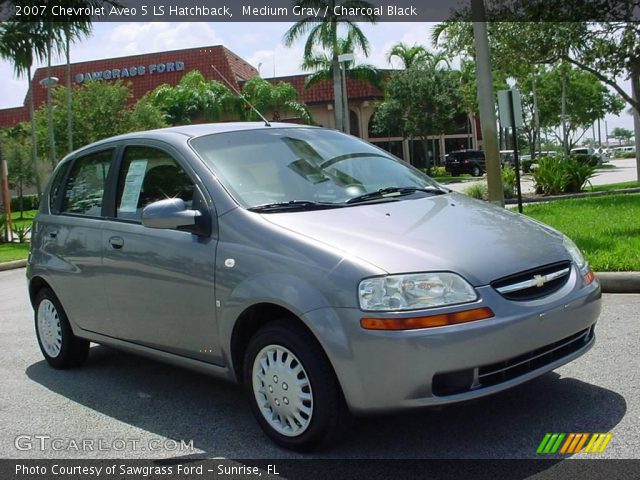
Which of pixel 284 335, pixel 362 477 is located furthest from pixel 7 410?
pixel 362 477

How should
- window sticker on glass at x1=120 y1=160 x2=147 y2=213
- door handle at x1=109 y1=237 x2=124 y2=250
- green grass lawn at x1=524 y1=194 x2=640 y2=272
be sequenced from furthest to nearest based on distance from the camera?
green grass lawn at x1=524 y1=194 x2=640 y2=272 < window sticker on glass at x1=120 y1=160 x2=147 y2=213 < door handle at x1=109 y1=237 x2=124 y2=250

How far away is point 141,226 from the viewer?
4.85m

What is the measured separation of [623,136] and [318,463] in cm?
19450

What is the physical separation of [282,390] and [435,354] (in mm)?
893

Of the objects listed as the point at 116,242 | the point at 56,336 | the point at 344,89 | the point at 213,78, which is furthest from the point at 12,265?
the point at 213,78

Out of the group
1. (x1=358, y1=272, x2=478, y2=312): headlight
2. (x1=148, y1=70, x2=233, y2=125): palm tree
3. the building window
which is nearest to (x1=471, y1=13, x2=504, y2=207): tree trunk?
(x1=358, y1=272, x2=478, y2=312): headlight

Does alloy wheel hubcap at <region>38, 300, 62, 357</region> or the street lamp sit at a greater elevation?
the street lamp

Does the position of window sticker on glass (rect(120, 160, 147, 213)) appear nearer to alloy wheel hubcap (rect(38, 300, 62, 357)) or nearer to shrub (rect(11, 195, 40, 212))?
alloy wheel hubcap (rect(38, 300, 62, 357))

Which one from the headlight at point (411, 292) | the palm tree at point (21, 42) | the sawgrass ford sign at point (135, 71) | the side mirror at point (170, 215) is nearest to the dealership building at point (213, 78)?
the sawgrass ford sign at point (135, 71)

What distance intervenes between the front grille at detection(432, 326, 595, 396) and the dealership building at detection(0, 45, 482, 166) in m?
45.6

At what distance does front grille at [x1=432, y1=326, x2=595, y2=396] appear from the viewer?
353 centimetres

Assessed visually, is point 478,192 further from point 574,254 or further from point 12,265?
point 574,254

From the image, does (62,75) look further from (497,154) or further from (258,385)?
(258,385)

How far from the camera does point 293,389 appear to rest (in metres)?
3.80
